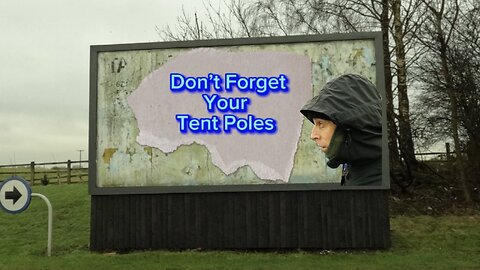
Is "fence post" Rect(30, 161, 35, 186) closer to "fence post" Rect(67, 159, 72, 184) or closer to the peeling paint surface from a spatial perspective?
"fence post" Rect(67, 159, 72, 184)

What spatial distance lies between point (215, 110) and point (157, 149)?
5.33 ft

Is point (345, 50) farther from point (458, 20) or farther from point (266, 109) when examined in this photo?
point (458, 20)

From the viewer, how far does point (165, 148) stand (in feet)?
38.6

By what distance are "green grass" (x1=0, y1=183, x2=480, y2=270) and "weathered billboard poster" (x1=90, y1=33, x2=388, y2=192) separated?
1.61 m

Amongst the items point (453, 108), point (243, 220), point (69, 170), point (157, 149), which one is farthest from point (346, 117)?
point (69, 170)

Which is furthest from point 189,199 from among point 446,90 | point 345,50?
point 446,90

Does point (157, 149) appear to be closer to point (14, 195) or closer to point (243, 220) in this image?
point (243, 220)

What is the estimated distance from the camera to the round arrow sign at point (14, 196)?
10.7m

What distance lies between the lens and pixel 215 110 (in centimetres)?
1164

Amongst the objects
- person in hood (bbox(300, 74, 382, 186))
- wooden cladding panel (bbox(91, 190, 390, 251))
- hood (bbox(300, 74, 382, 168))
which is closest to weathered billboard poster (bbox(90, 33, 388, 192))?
wooden cladding panel (bbox(91, 190, 390, 251))

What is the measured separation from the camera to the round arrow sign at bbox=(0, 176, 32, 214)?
10.7 meters

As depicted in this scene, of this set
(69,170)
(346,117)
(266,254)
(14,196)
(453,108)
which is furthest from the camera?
(69,170)

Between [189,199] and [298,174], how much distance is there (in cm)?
258

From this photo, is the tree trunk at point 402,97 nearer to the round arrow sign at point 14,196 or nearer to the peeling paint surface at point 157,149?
the peeling paint surface at point 157,149
